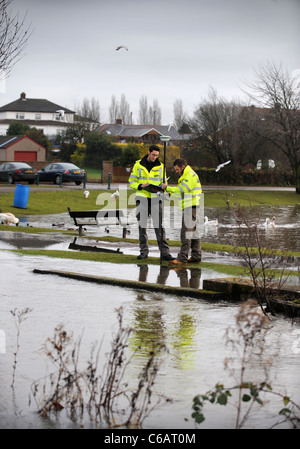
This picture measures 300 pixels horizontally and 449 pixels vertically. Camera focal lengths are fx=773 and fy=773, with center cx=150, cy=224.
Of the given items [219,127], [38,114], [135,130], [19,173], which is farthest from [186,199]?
[38,114]

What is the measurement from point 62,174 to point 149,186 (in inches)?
1242

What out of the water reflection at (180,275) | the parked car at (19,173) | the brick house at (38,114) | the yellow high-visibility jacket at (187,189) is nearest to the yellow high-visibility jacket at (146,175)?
the yellow high-visibility jacket at (187,189)

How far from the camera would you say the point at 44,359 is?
7.34 metres

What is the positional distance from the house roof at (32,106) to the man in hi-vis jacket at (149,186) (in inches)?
4173

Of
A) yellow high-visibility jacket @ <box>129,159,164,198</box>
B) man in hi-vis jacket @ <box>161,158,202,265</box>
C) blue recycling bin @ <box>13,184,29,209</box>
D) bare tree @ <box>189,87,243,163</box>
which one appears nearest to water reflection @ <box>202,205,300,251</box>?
man in hi-vis jacket @ <box>161,158,202,265</box>

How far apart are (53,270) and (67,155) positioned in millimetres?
60206

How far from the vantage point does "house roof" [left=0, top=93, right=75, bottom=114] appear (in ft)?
387

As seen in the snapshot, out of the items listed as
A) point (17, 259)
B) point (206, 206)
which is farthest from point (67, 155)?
point (17, 259)

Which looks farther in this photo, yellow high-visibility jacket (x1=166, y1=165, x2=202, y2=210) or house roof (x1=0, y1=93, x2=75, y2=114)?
house roof (x1=0, y1=93, x2=75, y2=114)

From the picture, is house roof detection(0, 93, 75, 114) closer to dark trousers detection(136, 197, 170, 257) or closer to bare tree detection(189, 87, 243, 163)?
bare tree detection(189, 87, 243, 163)

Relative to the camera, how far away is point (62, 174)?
44781 mm

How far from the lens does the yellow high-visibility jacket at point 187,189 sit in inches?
527

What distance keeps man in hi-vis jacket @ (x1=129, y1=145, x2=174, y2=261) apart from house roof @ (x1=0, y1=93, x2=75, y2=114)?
10599cm
